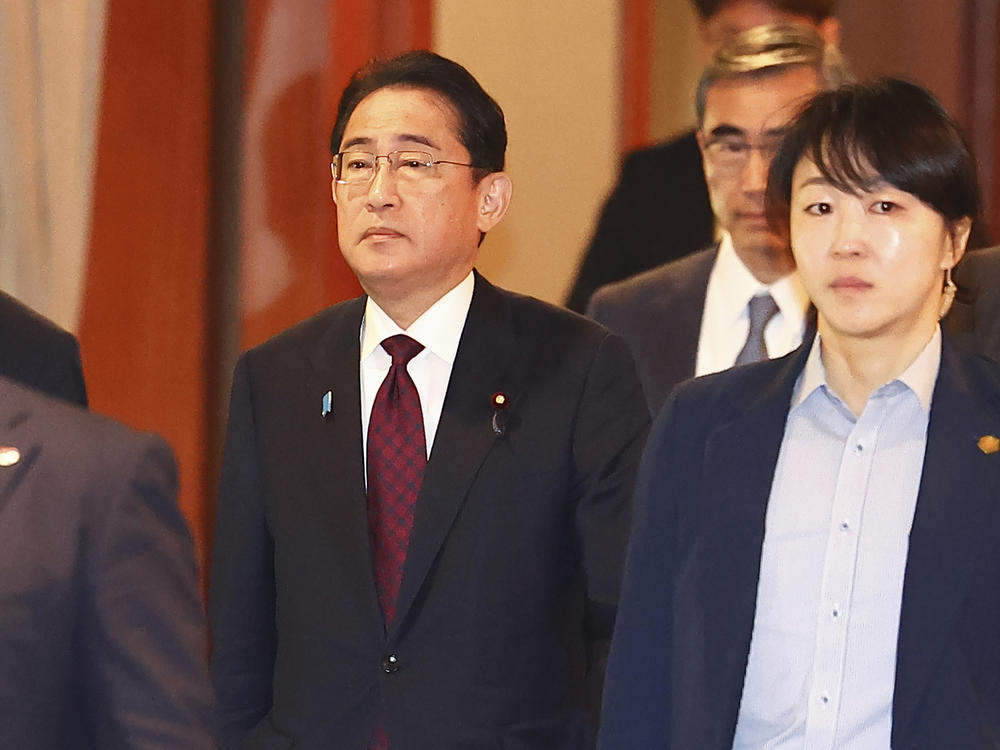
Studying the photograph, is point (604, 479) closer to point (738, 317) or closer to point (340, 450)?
point (340, 450)

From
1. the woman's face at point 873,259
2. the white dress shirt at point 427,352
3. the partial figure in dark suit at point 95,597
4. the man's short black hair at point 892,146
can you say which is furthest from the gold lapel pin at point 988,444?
the partial figure in dark suit at point 95,597

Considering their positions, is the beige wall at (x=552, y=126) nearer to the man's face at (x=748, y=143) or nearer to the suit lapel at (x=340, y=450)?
the man's face at (x=748, y=143)

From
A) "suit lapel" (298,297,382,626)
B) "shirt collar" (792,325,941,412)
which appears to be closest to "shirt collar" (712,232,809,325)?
"suit lapel" (298,297,382,626)

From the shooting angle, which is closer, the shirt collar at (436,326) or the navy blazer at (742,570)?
the navy blazer at (742,570)

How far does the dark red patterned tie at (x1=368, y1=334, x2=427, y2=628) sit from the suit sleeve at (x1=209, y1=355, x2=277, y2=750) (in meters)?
0.19

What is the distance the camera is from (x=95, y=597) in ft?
5.00

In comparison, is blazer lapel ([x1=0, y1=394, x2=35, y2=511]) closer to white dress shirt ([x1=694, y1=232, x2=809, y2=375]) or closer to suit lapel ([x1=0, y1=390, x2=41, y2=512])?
suit lapel ([x1=0, y1=390, x2=41, y2=512])

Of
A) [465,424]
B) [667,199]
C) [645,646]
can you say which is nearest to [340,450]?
[465,424]

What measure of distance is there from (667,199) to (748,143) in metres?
0.93

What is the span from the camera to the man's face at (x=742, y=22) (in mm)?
3637

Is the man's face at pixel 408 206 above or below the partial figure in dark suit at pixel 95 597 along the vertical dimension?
above

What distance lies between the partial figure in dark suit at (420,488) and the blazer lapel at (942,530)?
21.0 inches

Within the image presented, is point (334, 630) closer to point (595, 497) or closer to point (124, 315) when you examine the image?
point (595, 497)

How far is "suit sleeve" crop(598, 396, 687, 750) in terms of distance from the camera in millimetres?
2068
